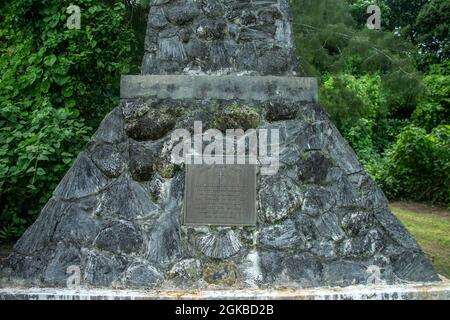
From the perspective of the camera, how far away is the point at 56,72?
7238 millimetres

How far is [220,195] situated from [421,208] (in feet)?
21.8

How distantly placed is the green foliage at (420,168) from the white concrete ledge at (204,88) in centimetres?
660

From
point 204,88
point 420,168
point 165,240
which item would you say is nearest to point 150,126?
point 204,88

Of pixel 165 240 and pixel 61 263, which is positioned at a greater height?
pixel 165 240

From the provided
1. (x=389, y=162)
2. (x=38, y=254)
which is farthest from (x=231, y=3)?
(x=389, y=162)

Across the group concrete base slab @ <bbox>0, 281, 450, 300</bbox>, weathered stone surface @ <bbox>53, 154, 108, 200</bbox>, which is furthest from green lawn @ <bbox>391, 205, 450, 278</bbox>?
weathered stone surface @ <bbox>53, 154, 108, 200</bbox>

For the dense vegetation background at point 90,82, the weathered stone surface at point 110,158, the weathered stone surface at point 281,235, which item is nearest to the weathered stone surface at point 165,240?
the weathered stone surface at point 110,158

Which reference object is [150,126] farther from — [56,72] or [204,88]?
[56,72]

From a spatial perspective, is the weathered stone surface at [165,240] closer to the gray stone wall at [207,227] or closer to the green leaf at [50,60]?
the gray stone wall at [207,227]

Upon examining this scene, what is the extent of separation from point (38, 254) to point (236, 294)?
160cm

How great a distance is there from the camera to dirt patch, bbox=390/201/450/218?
9633mm

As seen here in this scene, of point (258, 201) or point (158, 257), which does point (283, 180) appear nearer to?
point (258, 201)

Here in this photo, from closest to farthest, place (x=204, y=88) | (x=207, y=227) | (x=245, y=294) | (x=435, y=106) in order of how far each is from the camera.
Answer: (x=245, y=294)
(x=207, y=227)
(x=204, y=88)
(x=435, y=106)

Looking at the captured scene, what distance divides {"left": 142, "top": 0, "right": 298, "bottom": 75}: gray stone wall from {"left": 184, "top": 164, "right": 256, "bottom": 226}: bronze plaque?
0.89 m
